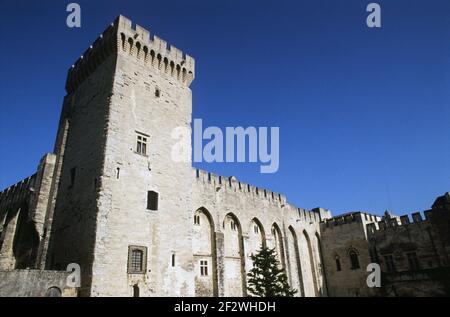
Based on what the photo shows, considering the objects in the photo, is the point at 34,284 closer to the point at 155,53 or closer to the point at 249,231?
the point at 155,53

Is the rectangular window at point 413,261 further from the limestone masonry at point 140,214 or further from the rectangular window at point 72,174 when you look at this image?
the rectangular window at point 72,174

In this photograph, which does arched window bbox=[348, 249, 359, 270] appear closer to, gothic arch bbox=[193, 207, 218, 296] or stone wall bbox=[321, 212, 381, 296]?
stone wall bbox=[321, 212, 381, 296]

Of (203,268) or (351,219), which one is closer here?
(203,268)

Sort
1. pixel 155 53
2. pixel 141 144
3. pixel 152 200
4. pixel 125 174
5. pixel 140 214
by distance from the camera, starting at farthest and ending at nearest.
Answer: pixel 155 53
pixel 141 144
pixel 152 200
pixel 125 174
pixel 140 214

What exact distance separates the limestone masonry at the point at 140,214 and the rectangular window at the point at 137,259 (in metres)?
0.04

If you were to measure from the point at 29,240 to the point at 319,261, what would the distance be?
22540 mm

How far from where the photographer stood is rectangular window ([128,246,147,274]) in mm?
13961

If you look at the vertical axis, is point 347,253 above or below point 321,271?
above

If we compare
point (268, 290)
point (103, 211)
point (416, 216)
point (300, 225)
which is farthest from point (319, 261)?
point (103, 211)

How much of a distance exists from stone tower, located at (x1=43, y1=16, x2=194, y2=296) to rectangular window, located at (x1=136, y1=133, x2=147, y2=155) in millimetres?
25

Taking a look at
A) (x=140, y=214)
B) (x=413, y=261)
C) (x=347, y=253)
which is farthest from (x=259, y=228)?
(x=140, y=214)

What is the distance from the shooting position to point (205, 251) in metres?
20.1

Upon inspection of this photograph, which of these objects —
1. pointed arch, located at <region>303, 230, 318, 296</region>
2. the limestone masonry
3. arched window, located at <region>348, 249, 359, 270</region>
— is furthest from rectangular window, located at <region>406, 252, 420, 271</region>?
pointed arch, located at <region>303, 230, 318, 296</region>

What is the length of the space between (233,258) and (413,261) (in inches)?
518
